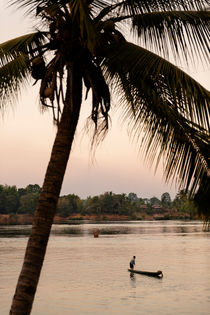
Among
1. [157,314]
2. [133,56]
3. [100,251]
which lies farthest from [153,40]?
[100,251]

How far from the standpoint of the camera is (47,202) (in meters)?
8.66

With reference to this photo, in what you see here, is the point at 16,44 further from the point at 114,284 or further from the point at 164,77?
the point at 114,284

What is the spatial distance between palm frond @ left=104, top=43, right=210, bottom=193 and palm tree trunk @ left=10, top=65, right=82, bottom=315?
3.74 feet

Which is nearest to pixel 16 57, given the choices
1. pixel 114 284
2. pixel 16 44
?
pixel 16 44

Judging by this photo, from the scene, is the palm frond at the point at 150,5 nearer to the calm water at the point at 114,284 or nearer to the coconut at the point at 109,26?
the coconut at the point at 109,26

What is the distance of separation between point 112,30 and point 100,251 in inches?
3171

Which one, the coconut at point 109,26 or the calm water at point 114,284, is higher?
the coconut at point 109,26

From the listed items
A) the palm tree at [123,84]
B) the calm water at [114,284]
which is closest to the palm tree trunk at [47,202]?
the palm tree at [123,84]

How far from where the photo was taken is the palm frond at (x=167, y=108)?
347 inches

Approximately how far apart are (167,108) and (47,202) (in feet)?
8.72

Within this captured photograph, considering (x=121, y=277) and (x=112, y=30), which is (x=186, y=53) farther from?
(x=121, y=277)

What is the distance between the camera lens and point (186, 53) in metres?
9.20

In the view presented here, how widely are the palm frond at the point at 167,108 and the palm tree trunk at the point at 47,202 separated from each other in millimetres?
1140

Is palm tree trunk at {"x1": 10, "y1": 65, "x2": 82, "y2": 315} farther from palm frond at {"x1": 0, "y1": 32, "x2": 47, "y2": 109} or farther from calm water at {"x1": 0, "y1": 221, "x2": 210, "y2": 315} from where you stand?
calm water at {"x1": 0, "y1": 221, "x2": 210, "y2": 315}
